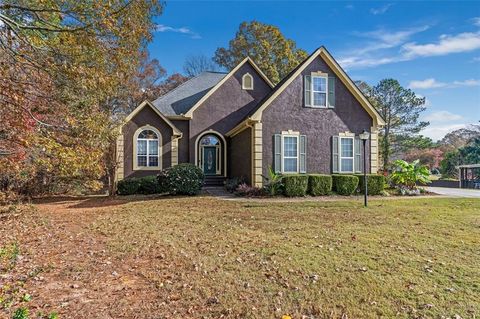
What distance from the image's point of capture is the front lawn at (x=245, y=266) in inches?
153

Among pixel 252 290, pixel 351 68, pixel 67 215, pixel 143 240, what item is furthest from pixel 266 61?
pixel 252 290

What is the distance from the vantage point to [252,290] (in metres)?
4.32

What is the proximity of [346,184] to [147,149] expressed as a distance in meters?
11.1

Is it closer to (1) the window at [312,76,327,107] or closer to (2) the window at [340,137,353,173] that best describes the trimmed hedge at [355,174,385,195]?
(2) the window at [340,137,353,173]

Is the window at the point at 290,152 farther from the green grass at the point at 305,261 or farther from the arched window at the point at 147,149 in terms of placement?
the arched window at the point at 147,149

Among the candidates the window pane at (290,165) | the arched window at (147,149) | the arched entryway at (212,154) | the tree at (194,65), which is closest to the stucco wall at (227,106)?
the arched entryway at (212,154)

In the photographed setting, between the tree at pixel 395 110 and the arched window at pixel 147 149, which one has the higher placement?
the tree at pixel 395 110

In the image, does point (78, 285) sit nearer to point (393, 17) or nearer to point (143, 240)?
point (143, 240)

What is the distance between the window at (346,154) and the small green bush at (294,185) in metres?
3.10

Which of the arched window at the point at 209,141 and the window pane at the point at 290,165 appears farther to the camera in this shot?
the arched window at the point at 209,141

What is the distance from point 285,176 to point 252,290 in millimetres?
10075

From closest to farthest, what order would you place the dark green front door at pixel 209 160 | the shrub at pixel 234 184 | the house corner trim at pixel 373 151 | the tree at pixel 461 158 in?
the shrub at pixel 234 184 → the house corner trim at pixel 373 151 → the dark green front door at pixel 209 160 → the tree at pixel 461 158

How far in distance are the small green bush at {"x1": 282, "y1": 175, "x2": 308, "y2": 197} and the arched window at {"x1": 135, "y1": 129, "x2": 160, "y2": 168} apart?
7.99 m

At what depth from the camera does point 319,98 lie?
16.1 m
